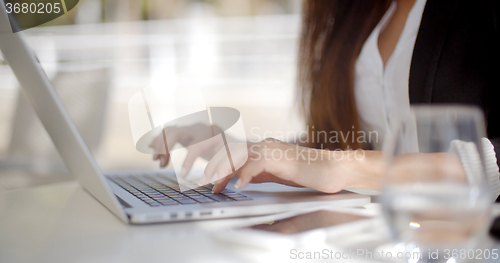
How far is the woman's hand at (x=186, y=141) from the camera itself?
0.48 meters

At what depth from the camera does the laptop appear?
0.91ft

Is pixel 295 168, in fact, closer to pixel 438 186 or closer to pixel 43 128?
pixel 438 186

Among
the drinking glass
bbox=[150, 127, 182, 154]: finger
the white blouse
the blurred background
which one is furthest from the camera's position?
the blurred background

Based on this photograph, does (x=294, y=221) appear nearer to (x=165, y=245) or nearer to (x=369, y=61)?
(x=165, y=245)

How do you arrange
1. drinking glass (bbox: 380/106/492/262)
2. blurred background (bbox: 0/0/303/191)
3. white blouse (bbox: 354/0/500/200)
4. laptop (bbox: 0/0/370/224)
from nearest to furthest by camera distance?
drinking glass (bbox: 380/106/492/262) → laptop (bbox: 0/0/370/224) → white blouse (bbox: 354/0/500/200) → blurred background (bbox: 0/0/303/191)

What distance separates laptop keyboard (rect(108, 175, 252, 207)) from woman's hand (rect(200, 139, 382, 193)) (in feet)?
0.05

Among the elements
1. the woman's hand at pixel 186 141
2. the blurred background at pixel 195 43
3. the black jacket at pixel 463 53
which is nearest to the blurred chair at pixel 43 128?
the woman's hand at pixel 186 141

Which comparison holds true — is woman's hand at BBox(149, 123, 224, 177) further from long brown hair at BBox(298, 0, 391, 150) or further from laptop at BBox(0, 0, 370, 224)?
long brown hair at BBox(298, 0, 391, 150)

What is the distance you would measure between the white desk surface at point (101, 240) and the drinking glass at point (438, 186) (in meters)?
0.09

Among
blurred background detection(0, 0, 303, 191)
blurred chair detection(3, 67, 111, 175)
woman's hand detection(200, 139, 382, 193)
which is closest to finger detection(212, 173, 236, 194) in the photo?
woman's hand detection(200, 139, 382, 193)

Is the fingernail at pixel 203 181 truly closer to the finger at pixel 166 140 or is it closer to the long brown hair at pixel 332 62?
the finger at pixel 166 140

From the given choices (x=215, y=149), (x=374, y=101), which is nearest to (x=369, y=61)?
(x=374, y=101)

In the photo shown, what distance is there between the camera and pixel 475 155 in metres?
0.16

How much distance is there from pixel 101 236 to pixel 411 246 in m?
0.22
